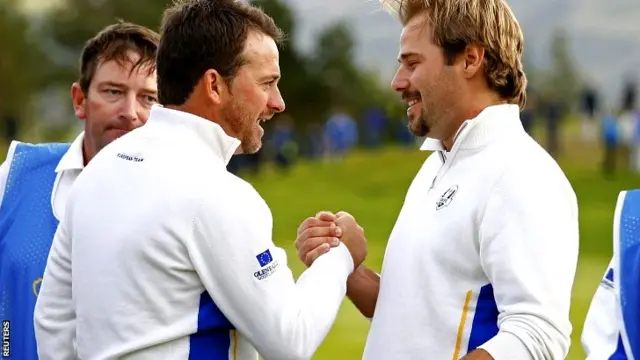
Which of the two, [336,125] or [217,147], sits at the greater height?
Result: [217,147]

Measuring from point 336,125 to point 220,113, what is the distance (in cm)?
4290

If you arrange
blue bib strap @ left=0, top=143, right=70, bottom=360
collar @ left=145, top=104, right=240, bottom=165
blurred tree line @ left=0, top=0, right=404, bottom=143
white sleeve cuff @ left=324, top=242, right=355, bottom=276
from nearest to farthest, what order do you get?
1. collar @ left=145, top=104, right=240, bottom=165
2. white sleeve cuff @ left=324, top=242, right=355, bottom=276
3. blue bib strap @ left=0, top=143, right=70, bottom=360
4. blurred tree line @ left=0, top=0, right=404, bottom=143

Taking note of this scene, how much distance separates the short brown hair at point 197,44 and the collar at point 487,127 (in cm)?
86

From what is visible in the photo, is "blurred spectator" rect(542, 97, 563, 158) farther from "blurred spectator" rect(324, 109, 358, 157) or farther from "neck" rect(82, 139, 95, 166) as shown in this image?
"neck" rect(82, 139, 95, 166)

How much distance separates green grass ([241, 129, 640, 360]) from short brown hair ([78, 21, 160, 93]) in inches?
284

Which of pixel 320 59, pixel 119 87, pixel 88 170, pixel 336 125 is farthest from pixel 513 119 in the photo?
pixel 320 59

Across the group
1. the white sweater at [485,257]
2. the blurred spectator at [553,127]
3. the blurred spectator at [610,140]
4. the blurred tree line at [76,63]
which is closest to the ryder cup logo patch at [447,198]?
the white sweater at [485,257]

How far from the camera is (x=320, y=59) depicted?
82.4m

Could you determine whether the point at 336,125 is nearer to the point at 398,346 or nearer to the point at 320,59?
Result: the point at 320,59

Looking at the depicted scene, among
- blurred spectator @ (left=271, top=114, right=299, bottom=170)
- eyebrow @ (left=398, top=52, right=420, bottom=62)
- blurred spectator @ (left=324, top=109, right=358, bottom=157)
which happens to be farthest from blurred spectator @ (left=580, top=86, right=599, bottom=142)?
eyebrow @ (left=398, top=52, right=420, bottom=62)

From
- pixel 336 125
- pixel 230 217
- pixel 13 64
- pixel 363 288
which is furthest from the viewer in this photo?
pixel 13 64

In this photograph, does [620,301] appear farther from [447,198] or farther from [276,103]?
[276,103]

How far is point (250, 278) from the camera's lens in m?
3.71

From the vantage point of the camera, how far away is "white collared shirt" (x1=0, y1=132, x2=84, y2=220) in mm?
5238
